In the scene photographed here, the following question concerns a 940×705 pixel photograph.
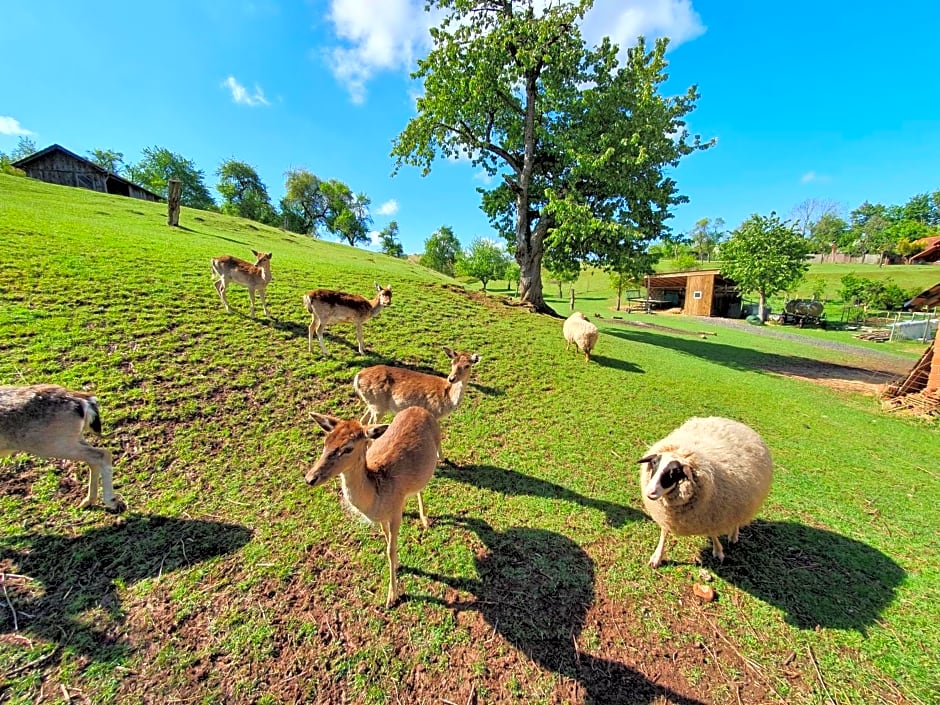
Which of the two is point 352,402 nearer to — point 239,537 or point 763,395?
point 239,537

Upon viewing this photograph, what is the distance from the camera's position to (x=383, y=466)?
11.9ft

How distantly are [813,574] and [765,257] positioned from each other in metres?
38.7

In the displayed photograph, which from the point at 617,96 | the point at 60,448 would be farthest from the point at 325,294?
the point at 617,96

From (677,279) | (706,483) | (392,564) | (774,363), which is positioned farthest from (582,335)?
(677,279)

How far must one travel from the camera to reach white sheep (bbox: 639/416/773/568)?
3.63m

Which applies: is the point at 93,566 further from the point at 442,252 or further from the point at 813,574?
the point at 442,252

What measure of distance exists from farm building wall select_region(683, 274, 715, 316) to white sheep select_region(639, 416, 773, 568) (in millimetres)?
40626

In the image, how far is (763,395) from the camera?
399 inches

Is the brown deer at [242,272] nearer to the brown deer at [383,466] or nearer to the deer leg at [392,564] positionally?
the brown deer at [383,466]

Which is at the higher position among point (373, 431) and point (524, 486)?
point (373, 431)

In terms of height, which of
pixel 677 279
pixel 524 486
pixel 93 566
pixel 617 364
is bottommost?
pixel 93 566

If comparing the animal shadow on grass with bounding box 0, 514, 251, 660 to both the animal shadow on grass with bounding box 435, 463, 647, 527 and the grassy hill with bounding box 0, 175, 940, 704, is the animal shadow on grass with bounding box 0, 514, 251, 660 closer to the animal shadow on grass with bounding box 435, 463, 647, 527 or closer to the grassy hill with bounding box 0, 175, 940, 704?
the grassy hill with bounding box 0, 175, 940, 704

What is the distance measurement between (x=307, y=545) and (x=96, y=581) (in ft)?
5.92

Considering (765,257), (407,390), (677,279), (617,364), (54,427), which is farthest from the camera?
(677,279)
